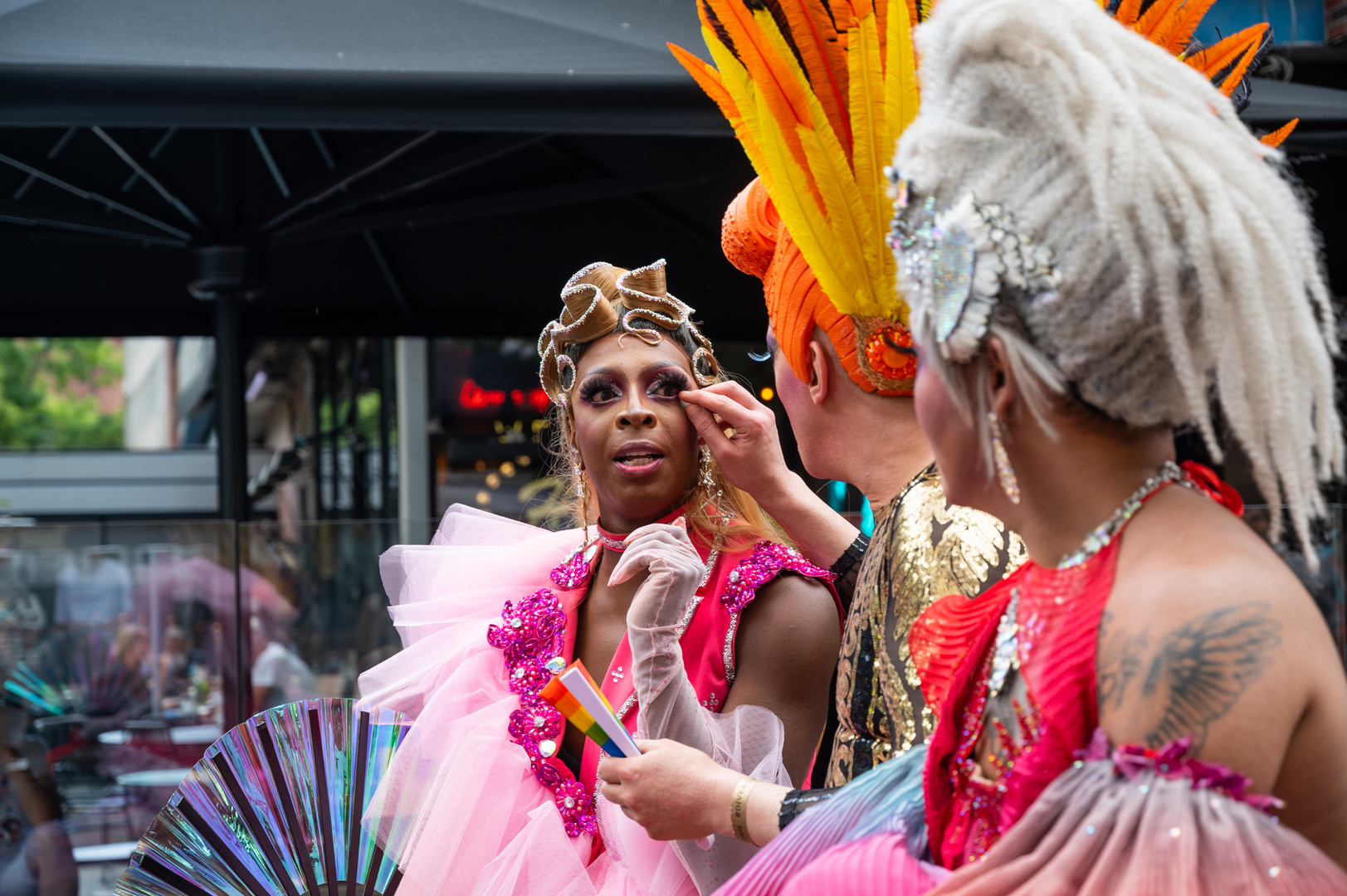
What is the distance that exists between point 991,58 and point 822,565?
4.09 feet

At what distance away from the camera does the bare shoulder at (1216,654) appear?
87 cm

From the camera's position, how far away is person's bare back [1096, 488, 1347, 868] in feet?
2.85

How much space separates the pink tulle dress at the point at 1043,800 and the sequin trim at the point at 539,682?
842 mm

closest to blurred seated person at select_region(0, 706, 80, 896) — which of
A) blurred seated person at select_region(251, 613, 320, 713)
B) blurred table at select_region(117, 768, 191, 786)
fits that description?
blurred table at select_region(117, 768, 191, 786)

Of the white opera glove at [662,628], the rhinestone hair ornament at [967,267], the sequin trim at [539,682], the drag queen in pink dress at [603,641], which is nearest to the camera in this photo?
the rhinestone hair ornament at [967,267]

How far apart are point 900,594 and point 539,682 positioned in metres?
0.92

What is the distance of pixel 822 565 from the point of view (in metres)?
2.14

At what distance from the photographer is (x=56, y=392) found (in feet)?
76.3

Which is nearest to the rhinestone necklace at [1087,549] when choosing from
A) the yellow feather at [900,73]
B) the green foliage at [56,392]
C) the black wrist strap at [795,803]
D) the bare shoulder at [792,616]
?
the black wrist strap at [795,803]

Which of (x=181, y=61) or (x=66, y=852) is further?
(x=66, y=852)

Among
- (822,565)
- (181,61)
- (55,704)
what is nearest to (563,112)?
(181,61)

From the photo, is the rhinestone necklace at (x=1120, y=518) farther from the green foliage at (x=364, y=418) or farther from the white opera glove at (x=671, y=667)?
the green foliage at (x=364, y=418)

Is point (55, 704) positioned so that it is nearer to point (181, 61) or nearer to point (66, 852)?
point (66, 852)

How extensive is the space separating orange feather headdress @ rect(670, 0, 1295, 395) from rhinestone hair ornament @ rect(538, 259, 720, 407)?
23.2 inches
